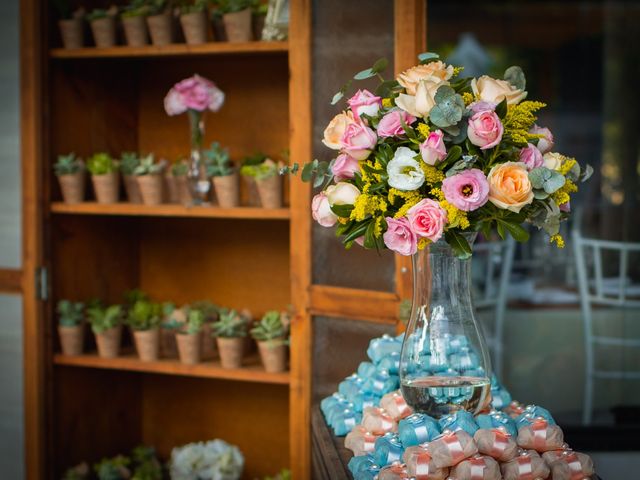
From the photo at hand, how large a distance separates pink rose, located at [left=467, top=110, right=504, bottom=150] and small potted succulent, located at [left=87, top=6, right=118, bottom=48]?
1.81 meters

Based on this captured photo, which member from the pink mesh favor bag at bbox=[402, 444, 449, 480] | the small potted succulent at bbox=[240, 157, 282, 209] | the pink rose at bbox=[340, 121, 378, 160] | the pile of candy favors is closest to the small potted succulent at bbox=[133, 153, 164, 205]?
the small potted succulent at bbox=[240, 157, 282, 209]

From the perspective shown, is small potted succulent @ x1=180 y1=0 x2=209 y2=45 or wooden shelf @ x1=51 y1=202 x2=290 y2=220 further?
small potted succulent @ x1=180 y1=0 x2=209 y2=45

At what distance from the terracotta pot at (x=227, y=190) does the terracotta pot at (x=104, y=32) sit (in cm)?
59

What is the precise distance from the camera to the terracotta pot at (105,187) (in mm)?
2861

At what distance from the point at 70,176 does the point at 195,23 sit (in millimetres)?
625

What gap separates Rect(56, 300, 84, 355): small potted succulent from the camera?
2895mm

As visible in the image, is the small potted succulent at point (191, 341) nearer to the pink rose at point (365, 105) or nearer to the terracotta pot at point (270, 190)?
the terracotta pot at point (270, 190)

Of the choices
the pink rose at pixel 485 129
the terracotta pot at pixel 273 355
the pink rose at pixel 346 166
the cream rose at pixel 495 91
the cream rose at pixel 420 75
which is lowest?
the terracotta pot at pixel 273 355

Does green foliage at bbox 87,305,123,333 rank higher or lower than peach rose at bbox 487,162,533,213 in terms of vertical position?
lower

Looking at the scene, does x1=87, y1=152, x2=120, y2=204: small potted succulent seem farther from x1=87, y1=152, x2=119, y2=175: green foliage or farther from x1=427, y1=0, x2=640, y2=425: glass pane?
x1=427, y1=0, x2=640, y2=425: glass pane

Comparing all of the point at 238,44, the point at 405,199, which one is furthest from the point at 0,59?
the point at 405,199

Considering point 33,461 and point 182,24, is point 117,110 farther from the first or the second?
point 33,461

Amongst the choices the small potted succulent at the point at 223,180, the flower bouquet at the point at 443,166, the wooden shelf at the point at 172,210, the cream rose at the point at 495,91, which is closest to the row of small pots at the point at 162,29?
the small potted succulent at the point at 223,180

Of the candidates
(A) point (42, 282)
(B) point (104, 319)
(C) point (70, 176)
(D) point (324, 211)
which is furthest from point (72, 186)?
(D) point (324, 211)
